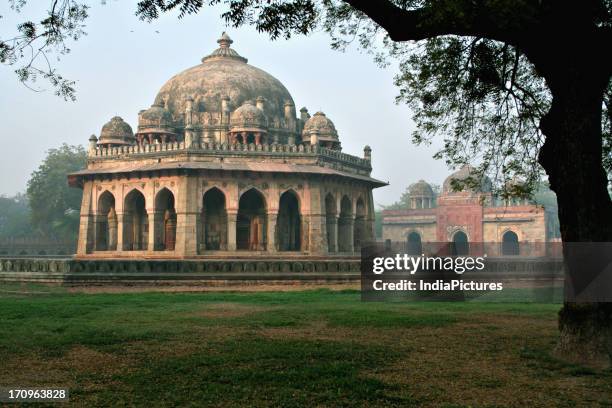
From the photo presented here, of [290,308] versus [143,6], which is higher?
[143,6]

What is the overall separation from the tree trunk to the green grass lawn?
40 cm

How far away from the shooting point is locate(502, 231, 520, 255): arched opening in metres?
46.5

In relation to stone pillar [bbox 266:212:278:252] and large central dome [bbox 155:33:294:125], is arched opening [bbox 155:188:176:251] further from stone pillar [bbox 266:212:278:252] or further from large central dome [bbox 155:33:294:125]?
large central dome [bbox 155:33:294:125]

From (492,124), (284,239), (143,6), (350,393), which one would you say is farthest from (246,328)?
(284,239)

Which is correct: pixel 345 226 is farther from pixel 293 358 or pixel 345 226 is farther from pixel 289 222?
pixel 293 358

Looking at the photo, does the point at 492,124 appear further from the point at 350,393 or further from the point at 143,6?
the point at 350,393

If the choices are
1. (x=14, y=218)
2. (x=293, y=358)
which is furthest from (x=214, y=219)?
(x=14, y=218)

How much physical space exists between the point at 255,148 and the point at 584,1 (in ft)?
68.9

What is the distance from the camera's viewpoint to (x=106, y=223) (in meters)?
30.0

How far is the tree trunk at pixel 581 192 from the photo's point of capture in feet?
23.3

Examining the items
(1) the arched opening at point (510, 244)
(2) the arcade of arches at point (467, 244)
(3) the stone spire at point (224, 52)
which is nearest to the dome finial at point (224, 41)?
(3) the stone spire at point (224, 52)

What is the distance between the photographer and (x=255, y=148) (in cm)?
2772

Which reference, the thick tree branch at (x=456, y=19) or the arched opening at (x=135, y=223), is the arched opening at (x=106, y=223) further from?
the thick tree branch at (x=456, y=19)

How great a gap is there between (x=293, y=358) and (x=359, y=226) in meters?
25.3
